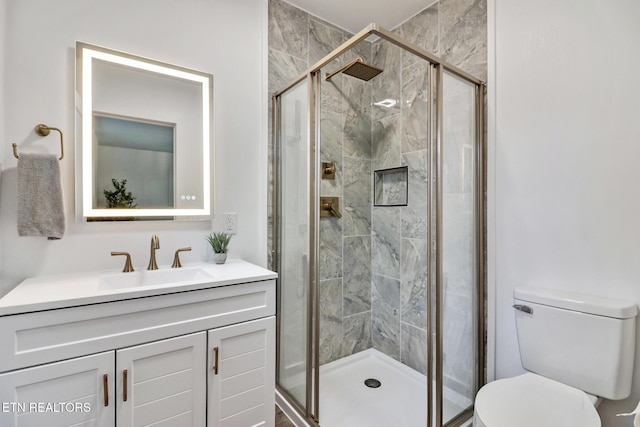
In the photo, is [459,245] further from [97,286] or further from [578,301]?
[97,286]

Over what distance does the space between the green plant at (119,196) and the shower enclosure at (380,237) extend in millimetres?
817

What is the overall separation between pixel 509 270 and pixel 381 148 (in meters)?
1.24

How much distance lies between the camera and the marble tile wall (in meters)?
1.99

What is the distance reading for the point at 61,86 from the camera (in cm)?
141

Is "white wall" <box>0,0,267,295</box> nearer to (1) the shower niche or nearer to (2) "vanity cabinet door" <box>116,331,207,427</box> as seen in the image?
(2) "vanity cabinet door" <box>116,331,207,427</box>

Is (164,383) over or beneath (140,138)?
beneath

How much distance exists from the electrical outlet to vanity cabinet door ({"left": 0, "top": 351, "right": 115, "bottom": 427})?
2.85 ft

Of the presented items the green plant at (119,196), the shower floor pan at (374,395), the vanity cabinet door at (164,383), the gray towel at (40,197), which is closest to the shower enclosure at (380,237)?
the shower floor pan at (374,395)

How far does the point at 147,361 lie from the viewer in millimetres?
1182

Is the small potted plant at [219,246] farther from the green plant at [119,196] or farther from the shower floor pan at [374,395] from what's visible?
the shower floor pan at [374,395]

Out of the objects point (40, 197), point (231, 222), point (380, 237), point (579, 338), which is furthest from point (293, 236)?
point (579, 338)

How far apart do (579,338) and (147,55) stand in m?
2.47

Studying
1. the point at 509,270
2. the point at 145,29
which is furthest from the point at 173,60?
the point at 509,270

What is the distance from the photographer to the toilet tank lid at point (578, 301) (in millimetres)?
1208
